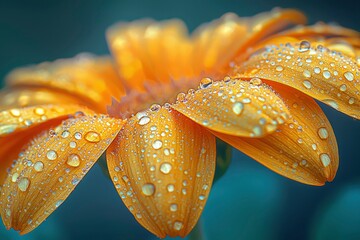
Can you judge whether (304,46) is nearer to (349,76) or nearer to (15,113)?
(349,76)

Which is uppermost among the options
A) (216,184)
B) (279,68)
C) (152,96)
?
(279,68)

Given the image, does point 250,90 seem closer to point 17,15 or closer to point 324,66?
point 324,66

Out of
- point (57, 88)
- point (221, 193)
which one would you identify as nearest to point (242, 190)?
point (221, 193)

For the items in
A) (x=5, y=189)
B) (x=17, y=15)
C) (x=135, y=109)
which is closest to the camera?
(x=5, y=189)

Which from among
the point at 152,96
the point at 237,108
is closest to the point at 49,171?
the point at 237,108

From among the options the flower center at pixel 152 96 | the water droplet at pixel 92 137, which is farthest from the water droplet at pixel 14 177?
the flower center at pixel 152 96

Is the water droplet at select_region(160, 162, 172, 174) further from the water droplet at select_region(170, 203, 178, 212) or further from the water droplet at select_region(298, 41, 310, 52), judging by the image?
the water droplet at select_region(298, 41, 310, 52)

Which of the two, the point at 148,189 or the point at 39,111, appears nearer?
the point at 148,189
